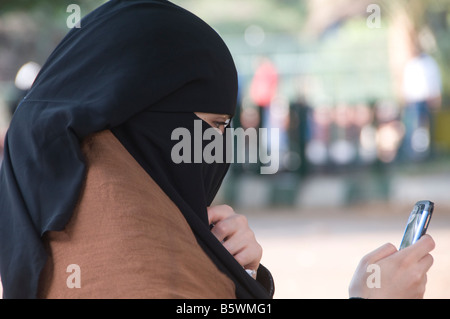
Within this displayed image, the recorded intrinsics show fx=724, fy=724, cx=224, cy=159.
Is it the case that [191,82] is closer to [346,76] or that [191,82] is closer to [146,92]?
[146,92]

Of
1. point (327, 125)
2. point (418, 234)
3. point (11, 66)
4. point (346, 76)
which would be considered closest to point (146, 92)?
point (418, 234)

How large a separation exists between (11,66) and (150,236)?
21.9 m

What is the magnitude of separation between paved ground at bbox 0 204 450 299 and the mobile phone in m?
3.03

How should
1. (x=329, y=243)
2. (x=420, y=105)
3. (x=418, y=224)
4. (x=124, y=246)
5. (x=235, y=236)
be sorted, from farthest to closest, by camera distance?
(x=420, y=105) < (x=329, y=243) < (x=235, y=236) < (x=418, y=224) < (x=124, y=246)

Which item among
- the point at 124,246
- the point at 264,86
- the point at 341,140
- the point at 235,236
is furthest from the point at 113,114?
the point at 264,86

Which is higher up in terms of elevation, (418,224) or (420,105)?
(420,105)

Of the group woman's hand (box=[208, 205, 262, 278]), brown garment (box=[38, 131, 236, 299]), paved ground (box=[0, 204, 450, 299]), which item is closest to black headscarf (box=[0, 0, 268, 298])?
brown garment (box=[38, 131, 236, 299])

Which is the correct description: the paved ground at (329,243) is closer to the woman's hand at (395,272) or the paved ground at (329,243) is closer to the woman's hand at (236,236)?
the woman's hand at (236,236)

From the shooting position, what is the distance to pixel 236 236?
1.94 meters

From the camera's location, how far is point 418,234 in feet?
5.51

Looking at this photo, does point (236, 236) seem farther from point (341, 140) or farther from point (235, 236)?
point (341, 140)

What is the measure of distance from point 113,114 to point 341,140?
9484 millimetres

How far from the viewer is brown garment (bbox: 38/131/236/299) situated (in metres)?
1.42
